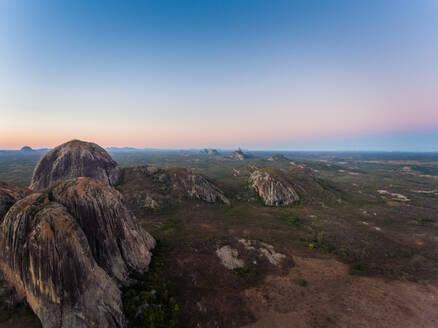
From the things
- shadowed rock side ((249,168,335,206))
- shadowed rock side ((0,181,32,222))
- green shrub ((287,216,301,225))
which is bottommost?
green shrub ((287,216,301,225))

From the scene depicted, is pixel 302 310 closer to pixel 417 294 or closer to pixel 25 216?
pixel 417 294

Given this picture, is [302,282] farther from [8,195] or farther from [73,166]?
[73,166]

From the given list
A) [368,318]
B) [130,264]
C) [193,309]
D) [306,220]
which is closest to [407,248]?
[306,220]

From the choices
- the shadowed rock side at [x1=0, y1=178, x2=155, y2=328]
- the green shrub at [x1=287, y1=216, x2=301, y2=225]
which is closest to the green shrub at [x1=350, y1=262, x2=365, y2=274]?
the green shrub at [x1=287, y1=216, x2=301, y2=225]

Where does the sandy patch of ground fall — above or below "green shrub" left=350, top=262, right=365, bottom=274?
below

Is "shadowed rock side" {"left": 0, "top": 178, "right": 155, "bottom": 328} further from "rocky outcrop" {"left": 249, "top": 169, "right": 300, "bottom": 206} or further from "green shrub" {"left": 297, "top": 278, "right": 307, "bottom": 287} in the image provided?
"rocky outcrop" {"left": 249, "top": 169, "right": 300, "bottom": 206}

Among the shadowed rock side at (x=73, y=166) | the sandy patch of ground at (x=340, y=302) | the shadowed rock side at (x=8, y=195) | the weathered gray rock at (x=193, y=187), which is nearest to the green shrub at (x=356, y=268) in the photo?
the sandy patch of ground at (x=340, y=302)
